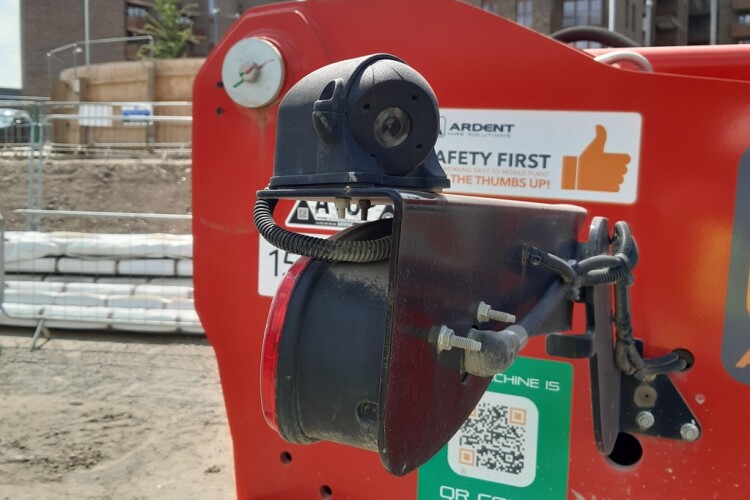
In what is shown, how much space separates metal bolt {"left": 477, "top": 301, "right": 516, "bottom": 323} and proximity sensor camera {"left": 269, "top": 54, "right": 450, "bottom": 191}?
0.72ft

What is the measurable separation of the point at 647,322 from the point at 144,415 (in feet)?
11.9

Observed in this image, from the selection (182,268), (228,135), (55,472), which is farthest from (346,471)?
(182,268)

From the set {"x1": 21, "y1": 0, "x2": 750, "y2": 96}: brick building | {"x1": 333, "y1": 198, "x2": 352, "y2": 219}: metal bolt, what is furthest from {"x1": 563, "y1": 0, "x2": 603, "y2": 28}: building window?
{"x1": 333, "y1": 198, "x2": 352, "y2": 219}: metal bolt

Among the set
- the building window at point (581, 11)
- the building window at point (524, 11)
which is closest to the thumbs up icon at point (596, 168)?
the building window at point (524, 11)

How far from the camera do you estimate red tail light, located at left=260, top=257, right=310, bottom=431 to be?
4.06 ft

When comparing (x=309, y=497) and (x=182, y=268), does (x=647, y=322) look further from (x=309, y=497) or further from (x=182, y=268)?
(x=182, y=268)

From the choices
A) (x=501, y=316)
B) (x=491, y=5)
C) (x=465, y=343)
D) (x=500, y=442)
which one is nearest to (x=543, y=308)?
(x=501, y=316)

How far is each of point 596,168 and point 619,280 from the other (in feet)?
1.74

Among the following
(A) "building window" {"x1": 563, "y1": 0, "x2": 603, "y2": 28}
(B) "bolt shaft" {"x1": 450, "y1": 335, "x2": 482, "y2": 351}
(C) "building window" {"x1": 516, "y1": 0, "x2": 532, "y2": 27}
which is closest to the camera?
(B) "bolt shaft" {"x1": 450, "y1": 335, "x2": 482, "y2": 351}

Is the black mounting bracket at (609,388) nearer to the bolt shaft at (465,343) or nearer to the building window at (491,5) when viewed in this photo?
the bolt shaft at (465,343)

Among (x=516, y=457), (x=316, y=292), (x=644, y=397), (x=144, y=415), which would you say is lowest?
(x=144, y=415)

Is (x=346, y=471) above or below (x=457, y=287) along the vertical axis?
below

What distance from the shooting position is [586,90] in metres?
1.92

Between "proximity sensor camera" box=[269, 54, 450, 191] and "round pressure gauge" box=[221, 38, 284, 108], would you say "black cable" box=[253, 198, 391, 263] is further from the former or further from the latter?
"round pressure gauge" box=[221, 38, 284, 108]
